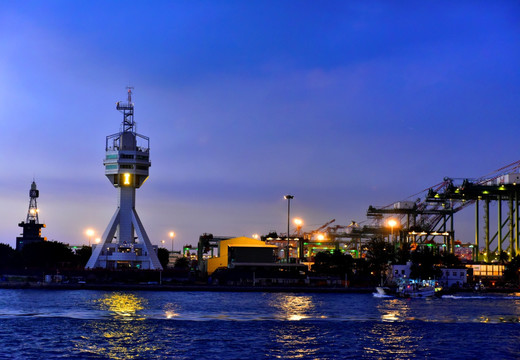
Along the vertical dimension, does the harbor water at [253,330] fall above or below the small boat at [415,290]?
below

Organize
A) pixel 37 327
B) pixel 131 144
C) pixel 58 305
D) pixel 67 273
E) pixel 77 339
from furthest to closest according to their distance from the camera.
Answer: pixel 131 144 → pixel 67 273 → pixel 58 305 → pixel 37 327 → pixel 77 339

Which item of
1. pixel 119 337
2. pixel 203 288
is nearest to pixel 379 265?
pixel 203 288

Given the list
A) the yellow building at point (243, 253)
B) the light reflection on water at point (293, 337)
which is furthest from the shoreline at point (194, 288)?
the light reflection on water at point (293, 337)

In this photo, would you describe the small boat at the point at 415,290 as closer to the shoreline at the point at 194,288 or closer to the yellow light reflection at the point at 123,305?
the shoreline at the point at 194,288

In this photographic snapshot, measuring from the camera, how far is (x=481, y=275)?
17450 centimetres

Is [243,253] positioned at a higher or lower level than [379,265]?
higher

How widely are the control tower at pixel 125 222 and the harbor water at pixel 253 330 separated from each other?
7744 centimetres

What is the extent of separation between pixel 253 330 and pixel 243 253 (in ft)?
371

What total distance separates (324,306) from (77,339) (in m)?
44.4

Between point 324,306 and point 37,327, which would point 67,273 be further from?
point 37,327

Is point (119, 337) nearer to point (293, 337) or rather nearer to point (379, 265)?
point (293, 337)

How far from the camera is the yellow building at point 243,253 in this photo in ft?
595

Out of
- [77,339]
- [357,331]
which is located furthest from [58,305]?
[357,331]

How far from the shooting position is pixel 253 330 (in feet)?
227
